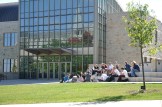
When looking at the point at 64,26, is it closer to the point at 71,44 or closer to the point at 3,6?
the point at 71,44

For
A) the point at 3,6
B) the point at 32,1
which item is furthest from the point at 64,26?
the point at 3,6

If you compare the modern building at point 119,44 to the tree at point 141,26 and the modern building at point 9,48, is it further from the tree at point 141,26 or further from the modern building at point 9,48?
the tree at point 141,26

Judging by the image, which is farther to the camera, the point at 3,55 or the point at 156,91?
the point at 3,55

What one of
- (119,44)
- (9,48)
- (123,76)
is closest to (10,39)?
(9,48)

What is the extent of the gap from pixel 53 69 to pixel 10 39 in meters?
8.79

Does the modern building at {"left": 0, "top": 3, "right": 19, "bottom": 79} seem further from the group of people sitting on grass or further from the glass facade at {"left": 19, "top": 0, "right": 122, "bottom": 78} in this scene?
the group of people sitting on grass

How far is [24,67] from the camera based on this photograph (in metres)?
43.5

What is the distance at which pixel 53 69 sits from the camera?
41.6 metres

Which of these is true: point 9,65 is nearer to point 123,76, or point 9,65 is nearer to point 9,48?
point 9,48

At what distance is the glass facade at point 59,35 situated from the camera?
4012 centimetres

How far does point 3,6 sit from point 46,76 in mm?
15135

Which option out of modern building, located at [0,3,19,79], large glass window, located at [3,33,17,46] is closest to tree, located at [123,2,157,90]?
modern building, located at [0,3,19,79]

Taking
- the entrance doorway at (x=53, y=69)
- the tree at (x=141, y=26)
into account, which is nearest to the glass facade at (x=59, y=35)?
the entrance doorway at (x=53, y=69)

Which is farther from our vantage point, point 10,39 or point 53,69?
point 10,39
